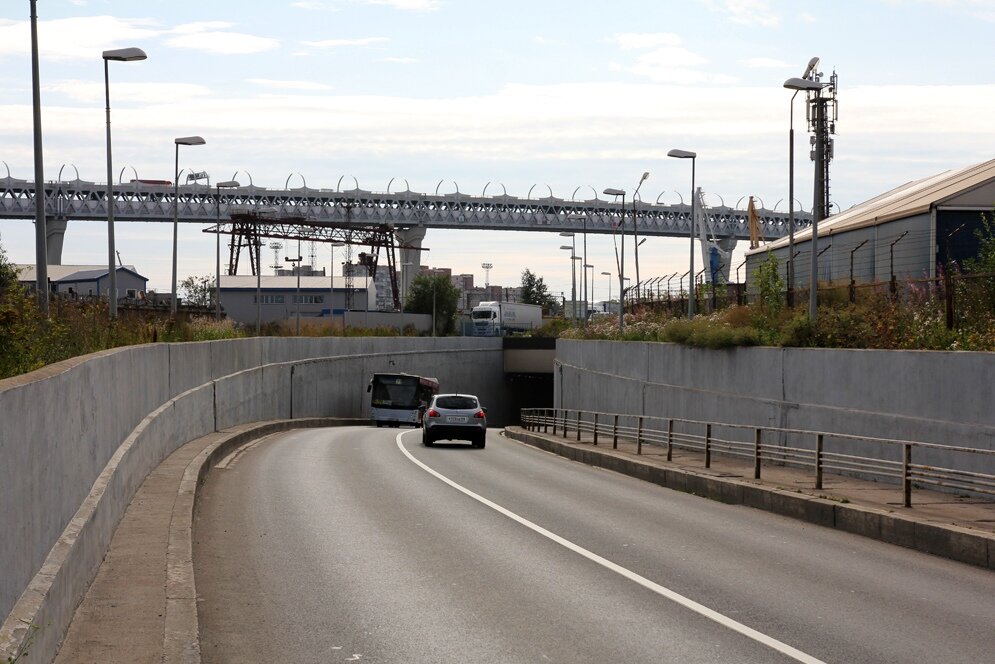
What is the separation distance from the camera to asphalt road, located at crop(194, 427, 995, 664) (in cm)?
839

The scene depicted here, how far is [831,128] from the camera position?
73000mm

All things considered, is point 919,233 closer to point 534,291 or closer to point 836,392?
point 836,392

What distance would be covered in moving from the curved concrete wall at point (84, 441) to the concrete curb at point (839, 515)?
28.9 ft

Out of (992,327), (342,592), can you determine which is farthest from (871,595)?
(992,327)

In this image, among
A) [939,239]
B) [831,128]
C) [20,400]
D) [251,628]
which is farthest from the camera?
[831,128]

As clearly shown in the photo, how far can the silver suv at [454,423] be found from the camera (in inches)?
1351

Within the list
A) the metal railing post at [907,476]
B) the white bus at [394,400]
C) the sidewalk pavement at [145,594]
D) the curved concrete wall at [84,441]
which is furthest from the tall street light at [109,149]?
the white bus at [394,400]

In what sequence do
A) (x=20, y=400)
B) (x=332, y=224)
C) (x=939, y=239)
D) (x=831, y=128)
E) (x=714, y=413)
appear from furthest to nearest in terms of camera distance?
(x=332, y=224) → (x=831, y=128) → (x=939, y=239) → (x=714, y=413) → (x=20, y=400)

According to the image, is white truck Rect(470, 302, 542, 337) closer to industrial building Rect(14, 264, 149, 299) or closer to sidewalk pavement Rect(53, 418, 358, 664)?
industrial building Rect(14, 264, 149, 299)

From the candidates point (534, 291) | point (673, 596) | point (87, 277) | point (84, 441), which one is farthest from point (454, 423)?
point (534, 291)

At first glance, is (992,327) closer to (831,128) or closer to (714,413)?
(714,413)

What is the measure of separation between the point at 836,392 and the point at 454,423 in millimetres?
16175

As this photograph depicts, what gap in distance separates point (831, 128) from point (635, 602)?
67788 millimetres

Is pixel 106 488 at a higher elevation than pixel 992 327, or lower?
lower
